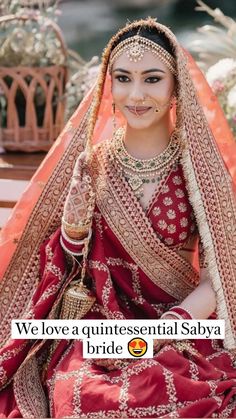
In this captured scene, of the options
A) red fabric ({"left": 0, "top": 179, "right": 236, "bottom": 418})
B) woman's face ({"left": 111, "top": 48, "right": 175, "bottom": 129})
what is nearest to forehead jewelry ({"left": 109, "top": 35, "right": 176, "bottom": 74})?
woman's face ({"left": 111, "top": 48, "right": 175, "bottom": 129})

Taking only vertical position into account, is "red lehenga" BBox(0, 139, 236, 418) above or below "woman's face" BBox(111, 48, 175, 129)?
below

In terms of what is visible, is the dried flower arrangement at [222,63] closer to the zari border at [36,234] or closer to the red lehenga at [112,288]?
the red lehenga at [112,288]

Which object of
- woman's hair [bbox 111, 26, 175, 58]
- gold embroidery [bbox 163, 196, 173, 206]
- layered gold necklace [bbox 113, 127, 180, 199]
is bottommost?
gold embroidery [bbox 163, 196, 173, 206]

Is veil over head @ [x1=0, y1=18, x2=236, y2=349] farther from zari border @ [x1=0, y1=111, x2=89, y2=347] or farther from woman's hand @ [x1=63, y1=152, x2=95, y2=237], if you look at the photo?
woman's hand @ [x1=63, y1=152, x2=95, y2=237]

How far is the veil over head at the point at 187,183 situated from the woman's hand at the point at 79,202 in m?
Result: 0.10

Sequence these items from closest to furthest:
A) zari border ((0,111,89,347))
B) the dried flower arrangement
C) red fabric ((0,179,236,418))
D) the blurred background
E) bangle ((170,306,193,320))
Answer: red fabric ((0,179,236,418)) < bangle ((170,306,193,320)) < zari border ((0,111,89,347)) < the dried flower arrangement < the blurred background

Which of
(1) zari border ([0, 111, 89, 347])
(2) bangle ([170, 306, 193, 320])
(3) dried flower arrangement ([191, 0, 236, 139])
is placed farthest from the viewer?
(3) dried flower arrangement ([191, 0, 236, 139])

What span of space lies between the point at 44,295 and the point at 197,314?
1.19 ft

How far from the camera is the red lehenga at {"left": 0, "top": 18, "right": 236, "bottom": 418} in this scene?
198cm

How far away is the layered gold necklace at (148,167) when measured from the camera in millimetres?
2199

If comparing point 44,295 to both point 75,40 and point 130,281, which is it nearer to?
point 130,281

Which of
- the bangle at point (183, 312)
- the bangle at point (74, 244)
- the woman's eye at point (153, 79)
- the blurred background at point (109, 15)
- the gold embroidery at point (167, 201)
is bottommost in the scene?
the blurred background at point (109, 15)

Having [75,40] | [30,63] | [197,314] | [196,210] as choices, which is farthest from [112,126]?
[75,40]

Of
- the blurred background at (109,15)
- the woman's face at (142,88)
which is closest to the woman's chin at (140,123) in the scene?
the woman's face at (142,88)
